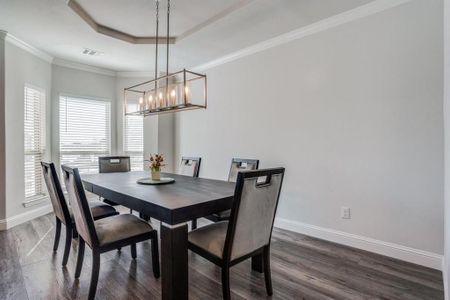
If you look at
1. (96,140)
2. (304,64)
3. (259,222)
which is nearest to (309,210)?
(259,222)

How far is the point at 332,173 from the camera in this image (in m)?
2.87

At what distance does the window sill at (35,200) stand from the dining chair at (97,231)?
2.33m

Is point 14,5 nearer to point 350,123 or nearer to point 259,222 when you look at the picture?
point 259,222

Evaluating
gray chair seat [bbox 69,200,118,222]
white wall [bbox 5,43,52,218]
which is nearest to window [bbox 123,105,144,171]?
white wall [bbox 5,43,52,218]

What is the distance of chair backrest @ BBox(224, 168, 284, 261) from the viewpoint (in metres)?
1.53

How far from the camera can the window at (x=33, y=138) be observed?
3646 millimetres

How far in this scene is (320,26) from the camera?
293cm

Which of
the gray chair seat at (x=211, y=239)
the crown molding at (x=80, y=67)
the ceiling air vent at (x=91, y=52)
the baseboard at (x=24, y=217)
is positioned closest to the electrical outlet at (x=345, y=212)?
the gray chair seat at (x=211, y=239)

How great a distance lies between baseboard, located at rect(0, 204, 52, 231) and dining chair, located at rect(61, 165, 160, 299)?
82.6 inches

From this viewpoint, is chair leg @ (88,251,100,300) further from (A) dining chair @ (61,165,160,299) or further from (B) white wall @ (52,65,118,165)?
(B) white wall @ (52,65,118,165)

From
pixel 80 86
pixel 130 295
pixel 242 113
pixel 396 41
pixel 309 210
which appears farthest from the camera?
pixel 80 86

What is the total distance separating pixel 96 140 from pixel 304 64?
12.7ft

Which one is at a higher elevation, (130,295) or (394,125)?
(394,125)

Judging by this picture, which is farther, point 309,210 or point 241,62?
point 241,62
